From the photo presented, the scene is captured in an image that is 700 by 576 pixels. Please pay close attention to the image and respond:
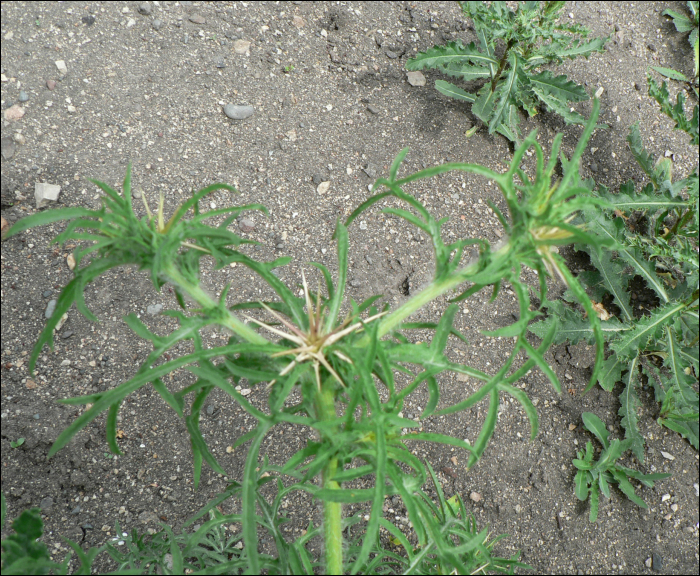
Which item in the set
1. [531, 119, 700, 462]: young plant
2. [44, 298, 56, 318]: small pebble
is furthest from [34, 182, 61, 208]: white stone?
[531, 119, 700, 462]: young plant

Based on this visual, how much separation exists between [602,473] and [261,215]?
2.12m

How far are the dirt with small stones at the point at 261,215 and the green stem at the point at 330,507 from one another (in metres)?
1.00

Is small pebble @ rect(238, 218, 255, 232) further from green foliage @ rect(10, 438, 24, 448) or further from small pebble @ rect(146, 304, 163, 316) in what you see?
green foliage @ rect(10, 438, 24, 448)

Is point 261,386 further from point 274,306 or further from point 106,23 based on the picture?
point 106,23

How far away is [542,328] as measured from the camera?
2.63 meters

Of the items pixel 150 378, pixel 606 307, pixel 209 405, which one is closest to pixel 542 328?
pixel 606 307

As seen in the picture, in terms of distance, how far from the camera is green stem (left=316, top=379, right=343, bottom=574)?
51.6 inches

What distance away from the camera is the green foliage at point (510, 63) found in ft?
9.45

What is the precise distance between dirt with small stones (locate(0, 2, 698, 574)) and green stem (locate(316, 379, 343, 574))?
100 cm

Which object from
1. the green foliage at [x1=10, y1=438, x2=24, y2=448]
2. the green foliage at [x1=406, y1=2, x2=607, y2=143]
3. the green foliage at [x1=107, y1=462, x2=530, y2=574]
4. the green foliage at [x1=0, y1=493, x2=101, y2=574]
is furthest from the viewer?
the green foliage at [x1=406, y1=2, x2=607, y2=143]

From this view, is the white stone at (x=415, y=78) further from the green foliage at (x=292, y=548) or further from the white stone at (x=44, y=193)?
the green foliage at (x=292, y=548)

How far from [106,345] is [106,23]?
5.92 ft

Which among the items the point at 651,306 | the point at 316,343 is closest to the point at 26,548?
the point at 316,343

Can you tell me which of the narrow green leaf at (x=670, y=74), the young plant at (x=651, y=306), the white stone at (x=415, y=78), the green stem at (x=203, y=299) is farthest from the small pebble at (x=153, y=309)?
the narrow green leaf at (x=670, y=74)
